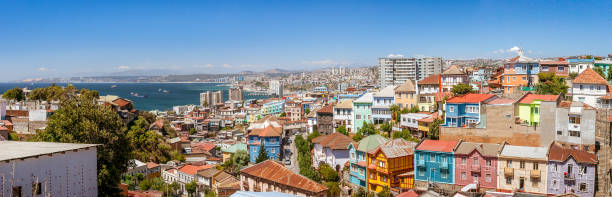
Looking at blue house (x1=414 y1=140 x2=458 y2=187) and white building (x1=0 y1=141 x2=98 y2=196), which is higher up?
white building (x1=0 y1=141 x2=98 y2=196)

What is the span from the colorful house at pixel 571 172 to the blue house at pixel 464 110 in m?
5.68

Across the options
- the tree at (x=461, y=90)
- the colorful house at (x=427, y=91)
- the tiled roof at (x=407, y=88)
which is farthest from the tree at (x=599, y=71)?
the tiled roof at (x=407, y=88)

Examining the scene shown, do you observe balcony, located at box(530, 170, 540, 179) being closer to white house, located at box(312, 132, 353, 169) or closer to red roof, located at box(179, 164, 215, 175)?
white house, located at box(312, 132, 353, 169)

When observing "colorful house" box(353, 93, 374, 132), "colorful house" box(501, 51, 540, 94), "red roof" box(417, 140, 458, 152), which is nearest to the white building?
"red roof" box(417, 140, 458, 152)

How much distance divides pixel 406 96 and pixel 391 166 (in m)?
11.5

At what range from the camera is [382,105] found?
3278 centimetres

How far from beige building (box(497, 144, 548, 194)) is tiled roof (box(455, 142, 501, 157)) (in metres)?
0.40

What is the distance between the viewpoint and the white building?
903 cm

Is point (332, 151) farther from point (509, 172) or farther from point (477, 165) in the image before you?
point (509, 172)

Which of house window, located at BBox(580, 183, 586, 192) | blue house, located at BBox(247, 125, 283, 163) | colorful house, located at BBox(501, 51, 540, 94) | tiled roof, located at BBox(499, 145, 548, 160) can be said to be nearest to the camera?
house window, located at BBox(580, 183, 586, 192)

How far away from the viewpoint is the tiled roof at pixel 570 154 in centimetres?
1767

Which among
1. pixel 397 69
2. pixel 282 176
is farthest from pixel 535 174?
pixel 397 69

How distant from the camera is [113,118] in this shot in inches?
664

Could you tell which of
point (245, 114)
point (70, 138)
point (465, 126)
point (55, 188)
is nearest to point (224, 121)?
point (245, 114)
